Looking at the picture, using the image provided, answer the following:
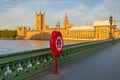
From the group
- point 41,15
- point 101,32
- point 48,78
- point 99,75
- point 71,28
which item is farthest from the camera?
point 41,15

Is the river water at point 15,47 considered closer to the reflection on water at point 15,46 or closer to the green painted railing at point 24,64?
the reflection on water at point 15,46

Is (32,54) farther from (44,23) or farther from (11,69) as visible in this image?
(44,23)

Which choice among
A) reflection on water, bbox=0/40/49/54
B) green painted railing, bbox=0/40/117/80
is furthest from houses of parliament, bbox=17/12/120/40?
green painted railing, bbox=0/40/117/80

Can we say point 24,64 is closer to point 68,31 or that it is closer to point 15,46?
point 15,46

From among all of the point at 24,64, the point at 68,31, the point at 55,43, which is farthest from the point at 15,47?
the point at 68,31

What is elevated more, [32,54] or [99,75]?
[32,54]

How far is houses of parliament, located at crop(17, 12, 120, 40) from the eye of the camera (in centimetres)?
14875

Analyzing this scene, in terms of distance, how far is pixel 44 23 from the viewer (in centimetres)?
18638

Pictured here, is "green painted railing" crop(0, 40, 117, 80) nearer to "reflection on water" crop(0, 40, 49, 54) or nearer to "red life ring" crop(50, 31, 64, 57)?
"red life ring" crop(50, 31, 64, 57)

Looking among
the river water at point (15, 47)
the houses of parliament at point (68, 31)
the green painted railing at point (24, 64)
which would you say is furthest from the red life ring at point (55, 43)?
the houses of parliament at point (68, 31)

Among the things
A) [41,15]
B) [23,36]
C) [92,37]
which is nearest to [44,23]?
[41,15]

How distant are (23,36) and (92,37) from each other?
57.9 m

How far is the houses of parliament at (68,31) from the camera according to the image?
5856 inches

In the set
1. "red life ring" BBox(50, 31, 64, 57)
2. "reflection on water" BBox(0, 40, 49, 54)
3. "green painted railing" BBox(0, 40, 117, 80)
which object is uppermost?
"red life ring" BBox(50, 31, 64, 57)
